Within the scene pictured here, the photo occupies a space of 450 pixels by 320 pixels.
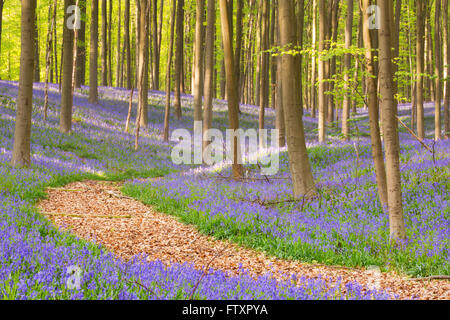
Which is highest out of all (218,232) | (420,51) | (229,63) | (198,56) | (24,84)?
(420,51)

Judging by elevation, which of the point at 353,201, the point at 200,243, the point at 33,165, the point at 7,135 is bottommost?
the point at 200,243

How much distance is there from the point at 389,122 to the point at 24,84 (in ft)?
35.0

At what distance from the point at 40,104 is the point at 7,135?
774cm

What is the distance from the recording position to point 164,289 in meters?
3.99

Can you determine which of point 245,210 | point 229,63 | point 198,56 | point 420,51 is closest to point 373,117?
point 245,210

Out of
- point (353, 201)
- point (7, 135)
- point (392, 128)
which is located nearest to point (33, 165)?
point (7, 135)

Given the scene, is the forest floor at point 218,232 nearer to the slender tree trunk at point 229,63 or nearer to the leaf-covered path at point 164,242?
the leaf-covered path at point 164,242

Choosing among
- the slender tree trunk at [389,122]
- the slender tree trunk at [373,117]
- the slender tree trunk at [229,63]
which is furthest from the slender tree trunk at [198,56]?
the slender tree trunk at [389,122]

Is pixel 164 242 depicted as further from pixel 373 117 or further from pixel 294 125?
pixel 373 117

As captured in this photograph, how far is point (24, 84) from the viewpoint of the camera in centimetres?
1156

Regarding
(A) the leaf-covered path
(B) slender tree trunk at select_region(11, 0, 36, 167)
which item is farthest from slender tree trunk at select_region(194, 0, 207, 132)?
(A) the leaf-covered path

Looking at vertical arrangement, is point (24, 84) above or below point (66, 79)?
below

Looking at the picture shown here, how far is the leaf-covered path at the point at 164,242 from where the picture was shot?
18.3 feet

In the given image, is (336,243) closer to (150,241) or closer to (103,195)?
(150,241)
